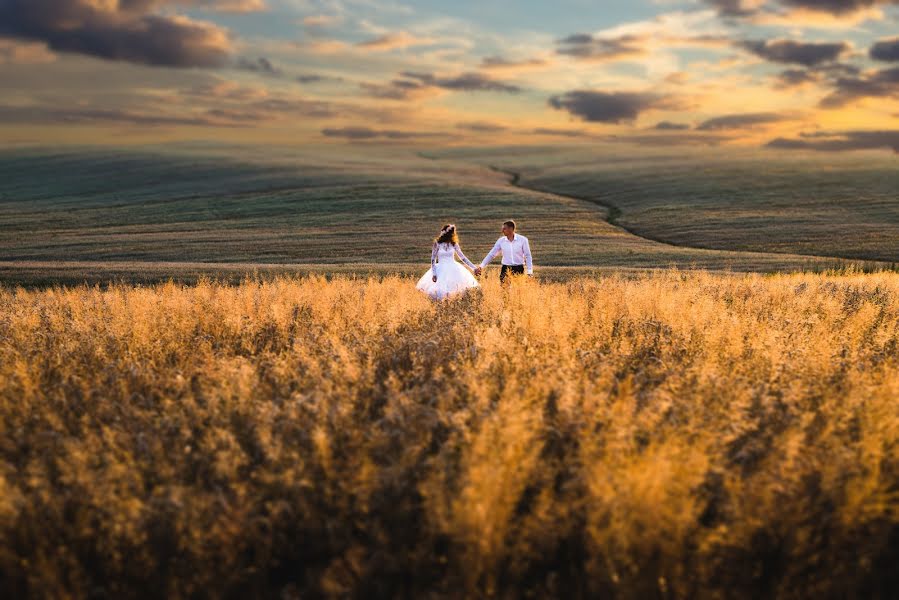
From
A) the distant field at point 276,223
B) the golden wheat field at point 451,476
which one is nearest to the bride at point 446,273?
the golden wheat field at point 451,476

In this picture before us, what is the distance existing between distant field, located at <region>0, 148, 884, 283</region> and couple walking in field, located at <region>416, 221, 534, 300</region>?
1074cm

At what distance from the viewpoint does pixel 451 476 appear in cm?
505

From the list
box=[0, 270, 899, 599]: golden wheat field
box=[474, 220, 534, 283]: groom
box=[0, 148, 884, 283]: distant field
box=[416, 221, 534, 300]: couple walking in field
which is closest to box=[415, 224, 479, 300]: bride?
box=[416, 221, 534, 300]: couple walking in field

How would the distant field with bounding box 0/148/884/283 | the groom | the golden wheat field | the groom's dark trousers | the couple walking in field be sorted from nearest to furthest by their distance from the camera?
the golden wheat field, the couple walking in field, the groom, the groom's dark trousers, the distant field with bounding box 0/148/884/283

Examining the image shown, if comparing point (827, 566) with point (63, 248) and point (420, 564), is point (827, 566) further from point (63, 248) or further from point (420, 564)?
point (63, 248)

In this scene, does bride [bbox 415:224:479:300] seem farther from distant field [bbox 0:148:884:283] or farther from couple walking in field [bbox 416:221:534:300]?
distant field [bbox 0:148:884:283]

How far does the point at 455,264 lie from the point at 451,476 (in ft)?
38.9

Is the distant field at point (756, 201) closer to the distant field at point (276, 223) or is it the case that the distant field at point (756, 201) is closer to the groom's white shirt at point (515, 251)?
the distant field at point (276, 223)

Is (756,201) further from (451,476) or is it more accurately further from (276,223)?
(451,476)

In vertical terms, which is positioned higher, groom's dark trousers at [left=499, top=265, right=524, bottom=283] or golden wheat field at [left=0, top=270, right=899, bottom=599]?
groom's dark trousers at [left=499, top=265, right=524, bottom=283]

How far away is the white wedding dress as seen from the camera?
1602 cm

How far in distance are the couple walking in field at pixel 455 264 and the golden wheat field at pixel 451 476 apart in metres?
7.87

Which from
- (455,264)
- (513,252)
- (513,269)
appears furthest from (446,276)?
(513,269)

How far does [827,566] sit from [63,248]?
4404 centimetres
